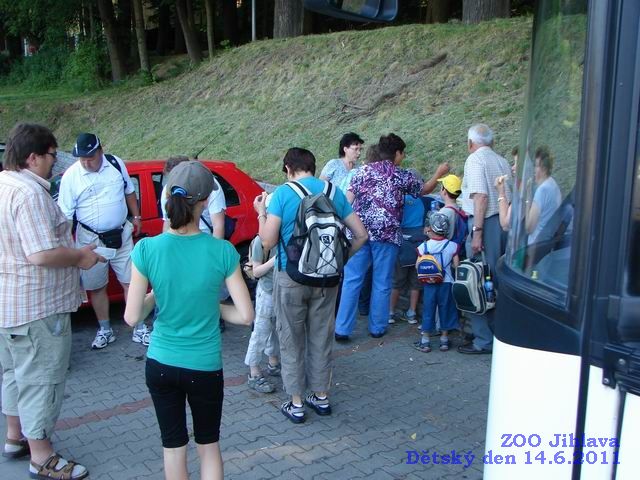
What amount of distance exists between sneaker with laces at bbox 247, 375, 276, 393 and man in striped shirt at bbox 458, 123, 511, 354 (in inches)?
70.7

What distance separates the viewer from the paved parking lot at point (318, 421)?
3.99m

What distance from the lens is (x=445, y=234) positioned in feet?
19.1

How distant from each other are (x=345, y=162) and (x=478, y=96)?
489 cm

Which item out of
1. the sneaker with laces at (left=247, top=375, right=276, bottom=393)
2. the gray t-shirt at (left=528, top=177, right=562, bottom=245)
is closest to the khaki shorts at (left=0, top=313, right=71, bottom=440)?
the sneaker with laces at (left=247, top=375, right=276, bottom=393)

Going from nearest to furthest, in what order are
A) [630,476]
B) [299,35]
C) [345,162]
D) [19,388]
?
[630,476] < [19,388] < [345,162] < [299,35]

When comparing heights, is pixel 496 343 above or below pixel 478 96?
below

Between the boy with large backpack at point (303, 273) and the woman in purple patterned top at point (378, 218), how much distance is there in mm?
1266

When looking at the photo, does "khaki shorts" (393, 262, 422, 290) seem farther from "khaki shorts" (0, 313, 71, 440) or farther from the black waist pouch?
"khaki shorts" (0, 313, 71, 440)

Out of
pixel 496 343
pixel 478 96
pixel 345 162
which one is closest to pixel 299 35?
pixel 478 96

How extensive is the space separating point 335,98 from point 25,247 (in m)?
10.6

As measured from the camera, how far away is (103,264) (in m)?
5.77

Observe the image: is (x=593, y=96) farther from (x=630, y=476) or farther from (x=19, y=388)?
(x=19, y=388)

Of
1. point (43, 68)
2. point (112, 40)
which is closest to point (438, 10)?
point (112, 40)

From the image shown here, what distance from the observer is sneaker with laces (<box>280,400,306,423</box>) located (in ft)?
14.9
